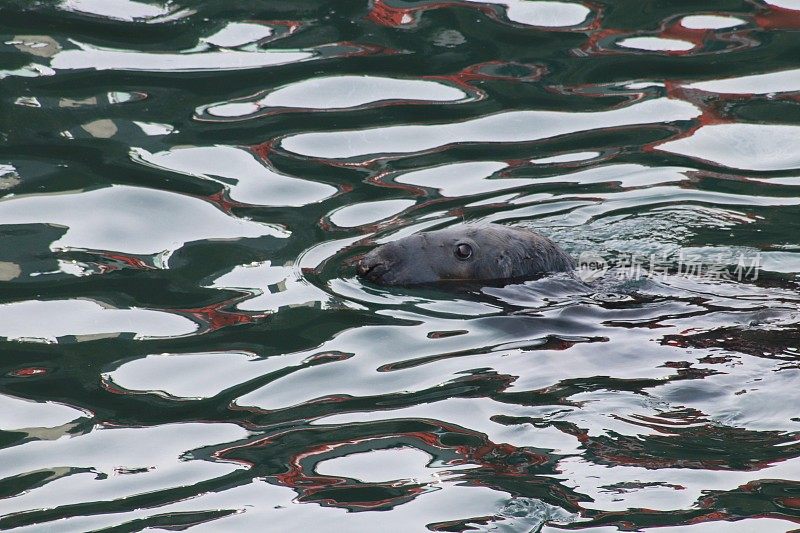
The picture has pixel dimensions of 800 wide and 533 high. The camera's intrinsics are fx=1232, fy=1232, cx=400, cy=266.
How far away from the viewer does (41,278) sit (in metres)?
8.30

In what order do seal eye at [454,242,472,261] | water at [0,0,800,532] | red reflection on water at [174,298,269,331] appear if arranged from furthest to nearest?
seal eye at [454,242,472,261] < red reflection on water at [174,298,269,331] < water at [0,0,800,532]

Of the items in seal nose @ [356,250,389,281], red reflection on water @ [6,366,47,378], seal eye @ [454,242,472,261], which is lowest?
red reflection on water @ [6,366,47,378]

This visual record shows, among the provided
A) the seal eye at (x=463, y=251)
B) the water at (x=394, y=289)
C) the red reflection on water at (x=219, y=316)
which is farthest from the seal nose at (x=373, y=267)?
the red reflection on water at (x=219, y=316)

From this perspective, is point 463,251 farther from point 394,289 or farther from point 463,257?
point 394,289

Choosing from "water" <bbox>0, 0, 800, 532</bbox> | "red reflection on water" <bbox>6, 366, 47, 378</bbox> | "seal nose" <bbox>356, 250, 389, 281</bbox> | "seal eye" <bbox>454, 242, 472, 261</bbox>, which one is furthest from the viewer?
"seal eye" <bbox>454, 242, 472, 261</bbox>

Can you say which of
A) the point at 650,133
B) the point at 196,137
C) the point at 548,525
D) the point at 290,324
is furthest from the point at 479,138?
the point at 548,525

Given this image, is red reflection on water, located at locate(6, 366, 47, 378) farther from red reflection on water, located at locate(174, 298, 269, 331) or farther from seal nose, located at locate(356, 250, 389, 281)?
seal nose, located at locate(356, 250, 389, 281)

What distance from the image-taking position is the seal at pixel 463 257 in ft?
27.7

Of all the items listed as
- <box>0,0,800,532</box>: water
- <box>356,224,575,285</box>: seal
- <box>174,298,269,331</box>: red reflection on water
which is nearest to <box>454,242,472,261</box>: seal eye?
<box>356,224,575,285</box>: seal

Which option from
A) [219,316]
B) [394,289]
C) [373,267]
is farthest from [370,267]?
[219,316]

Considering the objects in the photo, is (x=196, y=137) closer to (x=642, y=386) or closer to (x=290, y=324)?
(x=290, y=324)

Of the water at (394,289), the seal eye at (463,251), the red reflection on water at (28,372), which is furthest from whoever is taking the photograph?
the seal eye at (463,251)

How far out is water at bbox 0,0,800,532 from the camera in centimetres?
559

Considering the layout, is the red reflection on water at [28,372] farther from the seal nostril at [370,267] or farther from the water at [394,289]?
the seal nostril at [370,267]
